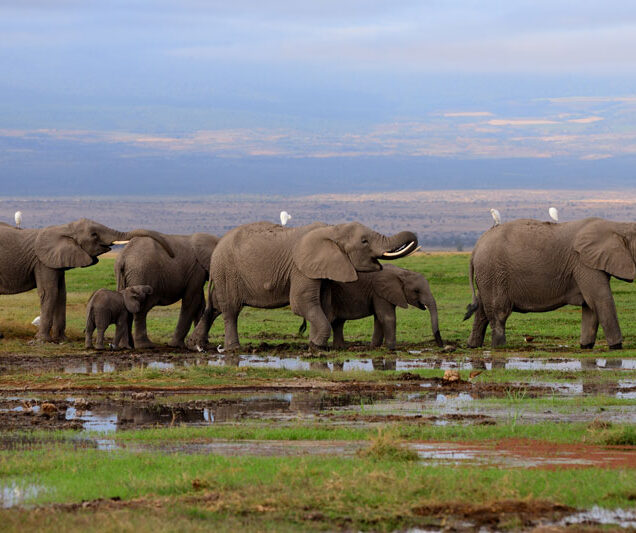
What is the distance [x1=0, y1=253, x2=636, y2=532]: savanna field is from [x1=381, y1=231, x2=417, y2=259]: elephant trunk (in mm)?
1874

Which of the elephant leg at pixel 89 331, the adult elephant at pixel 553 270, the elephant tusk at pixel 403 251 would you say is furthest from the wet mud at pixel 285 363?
the adult elephant at pixel 553 270

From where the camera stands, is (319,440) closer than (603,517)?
No

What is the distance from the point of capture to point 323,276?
23391mm

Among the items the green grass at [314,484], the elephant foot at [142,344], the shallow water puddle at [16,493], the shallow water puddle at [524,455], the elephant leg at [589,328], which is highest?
the green grass at [314,484]

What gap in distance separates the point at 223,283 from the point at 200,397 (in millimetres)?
8607

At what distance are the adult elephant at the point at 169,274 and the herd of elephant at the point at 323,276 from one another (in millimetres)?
26

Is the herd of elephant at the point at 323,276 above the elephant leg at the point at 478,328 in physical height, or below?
above

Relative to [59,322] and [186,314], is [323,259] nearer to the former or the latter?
[186,314]

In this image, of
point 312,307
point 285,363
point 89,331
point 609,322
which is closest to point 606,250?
point 609,322

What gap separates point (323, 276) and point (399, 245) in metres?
1.56

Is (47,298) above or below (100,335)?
above

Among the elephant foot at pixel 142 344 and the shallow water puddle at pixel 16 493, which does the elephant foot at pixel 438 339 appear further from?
the shallow water puddle at pixel 16 493

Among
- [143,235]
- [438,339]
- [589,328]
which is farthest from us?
[143,235]

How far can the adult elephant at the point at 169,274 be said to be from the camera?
25312 millimetres
